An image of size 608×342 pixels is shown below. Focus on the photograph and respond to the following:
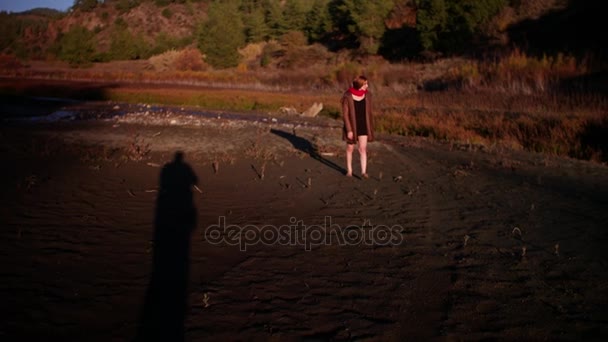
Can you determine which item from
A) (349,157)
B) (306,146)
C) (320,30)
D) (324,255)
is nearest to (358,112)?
(349,157)

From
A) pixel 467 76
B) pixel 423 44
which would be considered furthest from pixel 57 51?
pixel 467 76

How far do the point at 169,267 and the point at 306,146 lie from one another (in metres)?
8.51

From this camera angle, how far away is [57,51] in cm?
7294

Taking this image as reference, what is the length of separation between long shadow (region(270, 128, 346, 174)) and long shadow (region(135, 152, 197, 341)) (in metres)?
3.25

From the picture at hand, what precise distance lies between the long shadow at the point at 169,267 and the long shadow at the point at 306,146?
128 inches

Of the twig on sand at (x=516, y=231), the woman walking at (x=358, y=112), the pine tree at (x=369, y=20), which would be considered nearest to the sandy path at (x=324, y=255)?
the twig on sand at (x=516, y=231)

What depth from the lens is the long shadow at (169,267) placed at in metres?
3.44

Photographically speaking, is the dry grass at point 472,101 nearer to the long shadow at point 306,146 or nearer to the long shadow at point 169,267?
the long shadow at point 306,146

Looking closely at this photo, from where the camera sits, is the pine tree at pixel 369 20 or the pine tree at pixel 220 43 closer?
the pine tree at pixel 369 20

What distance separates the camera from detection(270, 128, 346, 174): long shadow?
398 inches

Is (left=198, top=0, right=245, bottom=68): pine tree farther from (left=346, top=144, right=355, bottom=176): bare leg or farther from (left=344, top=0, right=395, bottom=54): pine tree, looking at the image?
(left=346, top=144, right=355, bottom=176): bare leg

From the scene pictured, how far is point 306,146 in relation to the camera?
41.9 feet

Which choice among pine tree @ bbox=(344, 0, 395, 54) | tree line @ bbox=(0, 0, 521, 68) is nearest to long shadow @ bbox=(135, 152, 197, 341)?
tree line @ bbox=(0, 0, 521, 68)

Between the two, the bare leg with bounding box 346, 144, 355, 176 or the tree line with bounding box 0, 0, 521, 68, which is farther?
the tree line with bounding box 0, 0, 521, 68
